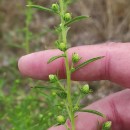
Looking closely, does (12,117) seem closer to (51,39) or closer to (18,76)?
(18,76)

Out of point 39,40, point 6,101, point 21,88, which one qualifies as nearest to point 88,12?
point 39,40

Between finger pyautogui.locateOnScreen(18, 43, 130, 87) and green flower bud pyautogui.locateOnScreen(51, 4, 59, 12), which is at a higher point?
green flower bud pyautogui.locateOnScreen(51, 4, 59, 12)

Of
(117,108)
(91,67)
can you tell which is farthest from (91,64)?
(117,108)

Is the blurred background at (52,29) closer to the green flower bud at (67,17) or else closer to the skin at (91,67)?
the skin at (91,67)

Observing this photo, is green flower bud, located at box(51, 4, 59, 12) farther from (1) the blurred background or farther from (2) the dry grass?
(2) the dry grass

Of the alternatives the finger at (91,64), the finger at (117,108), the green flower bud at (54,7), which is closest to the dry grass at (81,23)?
the finger at (117,108)

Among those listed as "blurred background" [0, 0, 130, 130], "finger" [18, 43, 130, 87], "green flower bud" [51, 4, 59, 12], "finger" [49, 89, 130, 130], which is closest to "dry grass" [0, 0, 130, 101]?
"blurred background" [0, 0, 130, 130]

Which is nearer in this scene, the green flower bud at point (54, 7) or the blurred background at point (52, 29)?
the green flower bud at point (54, 7)

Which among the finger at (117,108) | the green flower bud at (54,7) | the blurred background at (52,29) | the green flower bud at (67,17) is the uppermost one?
the green flower bud at (54,7)
